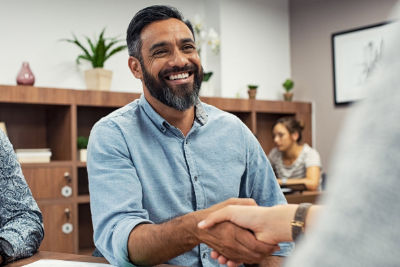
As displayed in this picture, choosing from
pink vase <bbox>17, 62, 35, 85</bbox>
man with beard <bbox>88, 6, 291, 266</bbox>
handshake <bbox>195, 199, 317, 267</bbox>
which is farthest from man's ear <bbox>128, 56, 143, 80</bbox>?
pink vase <bbox>17, 62, 35, 85</bbox>

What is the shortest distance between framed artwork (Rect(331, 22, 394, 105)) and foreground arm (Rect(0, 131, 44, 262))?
4480 millimetres

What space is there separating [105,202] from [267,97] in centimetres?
A: 476

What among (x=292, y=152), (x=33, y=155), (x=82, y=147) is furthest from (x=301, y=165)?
(x=33, y=155)

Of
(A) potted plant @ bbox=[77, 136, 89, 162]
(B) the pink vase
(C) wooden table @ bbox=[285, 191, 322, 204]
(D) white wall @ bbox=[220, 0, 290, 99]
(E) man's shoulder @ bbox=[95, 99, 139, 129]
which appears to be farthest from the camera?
(D) white wall @ bbox=[220, 0, 290, 99]

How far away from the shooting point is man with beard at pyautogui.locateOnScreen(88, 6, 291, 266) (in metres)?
1.25

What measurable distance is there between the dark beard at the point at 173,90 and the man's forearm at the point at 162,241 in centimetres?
→ 55

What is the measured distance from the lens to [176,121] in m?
1.71

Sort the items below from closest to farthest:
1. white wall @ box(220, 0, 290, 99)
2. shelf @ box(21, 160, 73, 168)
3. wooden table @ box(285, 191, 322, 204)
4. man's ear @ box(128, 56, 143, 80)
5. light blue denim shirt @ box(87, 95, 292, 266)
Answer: light blue denim shirt @ box(87, 95, 292, 266), man's ear @ box(128, 56, 143, 80), wooden table @ box(285, 191, 322, 204), shelf @ box(21, 160, 73, 168), white wall @ box(220, 0, 290, 99)

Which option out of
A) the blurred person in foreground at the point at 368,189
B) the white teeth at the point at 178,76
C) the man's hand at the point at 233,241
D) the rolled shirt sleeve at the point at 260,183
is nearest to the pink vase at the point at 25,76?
the white teeth at the point at 178,76

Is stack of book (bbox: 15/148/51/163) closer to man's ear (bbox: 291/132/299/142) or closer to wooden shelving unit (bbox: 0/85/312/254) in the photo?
wooden shelving unit (bbox: 0/85/312/254)

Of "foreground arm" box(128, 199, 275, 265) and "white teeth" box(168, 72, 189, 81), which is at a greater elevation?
"white teeth" box(168, 72, 189, 81)

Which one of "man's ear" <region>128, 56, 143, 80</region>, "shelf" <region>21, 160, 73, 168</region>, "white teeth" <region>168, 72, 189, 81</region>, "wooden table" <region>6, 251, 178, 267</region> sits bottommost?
"wooden table" <region>6, 251, 178, 267</region>

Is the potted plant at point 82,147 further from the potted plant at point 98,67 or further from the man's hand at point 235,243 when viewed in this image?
the man's hand at point 235,243

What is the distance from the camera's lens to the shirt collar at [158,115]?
163cm
